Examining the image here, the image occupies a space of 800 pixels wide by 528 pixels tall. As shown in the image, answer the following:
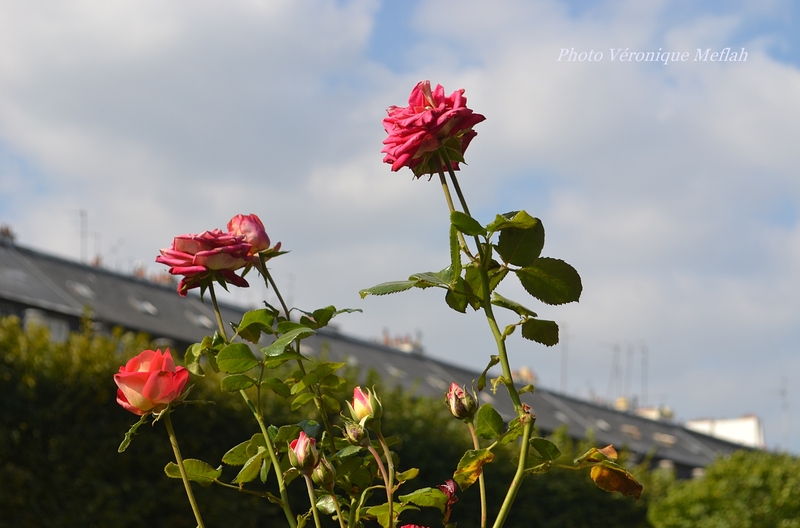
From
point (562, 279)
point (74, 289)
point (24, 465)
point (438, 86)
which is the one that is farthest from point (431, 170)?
point (74, 289)

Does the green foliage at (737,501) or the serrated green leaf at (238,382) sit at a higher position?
the green foliage at (737,501)

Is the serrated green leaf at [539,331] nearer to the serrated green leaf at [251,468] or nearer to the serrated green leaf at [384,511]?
the serrated green leaf at [384,511]

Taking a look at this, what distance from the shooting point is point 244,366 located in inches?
51.7

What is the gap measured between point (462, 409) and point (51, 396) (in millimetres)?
7190

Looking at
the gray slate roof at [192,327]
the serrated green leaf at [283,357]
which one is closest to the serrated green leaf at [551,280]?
the serrated green leaf at [283,357]

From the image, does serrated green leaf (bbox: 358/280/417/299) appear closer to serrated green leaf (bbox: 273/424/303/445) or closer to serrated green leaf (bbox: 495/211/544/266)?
serrated green leaf (bbox: 495/211/544/266)

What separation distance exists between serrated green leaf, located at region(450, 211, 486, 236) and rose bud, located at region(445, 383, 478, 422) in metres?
0.24

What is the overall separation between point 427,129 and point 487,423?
0.43 m

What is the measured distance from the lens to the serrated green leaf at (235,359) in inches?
51.2

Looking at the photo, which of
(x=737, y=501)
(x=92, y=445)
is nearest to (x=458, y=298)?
(x=92, y=445)

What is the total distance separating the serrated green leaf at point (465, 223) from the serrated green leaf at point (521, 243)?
0.07 meters

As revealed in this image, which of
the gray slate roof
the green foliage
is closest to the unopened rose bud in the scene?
the green foliage

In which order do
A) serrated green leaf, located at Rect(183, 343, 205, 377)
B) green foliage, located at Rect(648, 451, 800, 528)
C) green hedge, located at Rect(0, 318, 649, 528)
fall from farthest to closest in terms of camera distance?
green foliage, located at Rect(648, 451, 800, 528) < green hedge, located at Rect(0, 318, 649, 528) < serrated green leaf, located at Rect(183, 343, 205, 377)

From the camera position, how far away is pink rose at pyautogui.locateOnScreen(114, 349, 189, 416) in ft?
4.09
